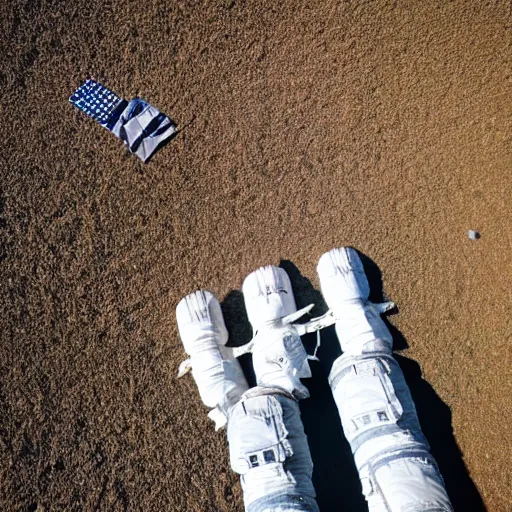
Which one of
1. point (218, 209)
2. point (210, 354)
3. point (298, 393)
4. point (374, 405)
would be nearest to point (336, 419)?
point (298, 393)

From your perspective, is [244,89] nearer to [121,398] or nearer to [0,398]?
[121,398]

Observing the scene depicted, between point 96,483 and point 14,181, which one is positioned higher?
point 14,181

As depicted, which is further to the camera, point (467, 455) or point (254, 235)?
point (254, 235)

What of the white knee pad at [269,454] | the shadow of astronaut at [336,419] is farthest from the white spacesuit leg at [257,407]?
the shadow of astronaut at [336,419]

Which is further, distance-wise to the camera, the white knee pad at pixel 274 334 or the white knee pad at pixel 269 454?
the white knee pad at pixel 274 334

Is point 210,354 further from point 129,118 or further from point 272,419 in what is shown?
point 129,118

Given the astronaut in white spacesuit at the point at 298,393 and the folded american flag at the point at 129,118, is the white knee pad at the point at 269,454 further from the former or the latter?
the folded american flag at the point at 129,118

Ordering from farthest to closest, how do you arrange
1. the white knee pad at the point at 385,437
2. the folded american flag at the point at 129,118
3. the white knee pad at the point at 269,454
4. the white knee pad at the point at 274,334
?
the folded american flag at the point at 129,118, the white knee pad at the point at 274,334, the white knee pad at the point at 269,454, the white knee pad at the point at 385,437

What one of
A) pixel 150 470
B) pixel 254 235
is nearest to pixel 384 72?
pixel 254 235
